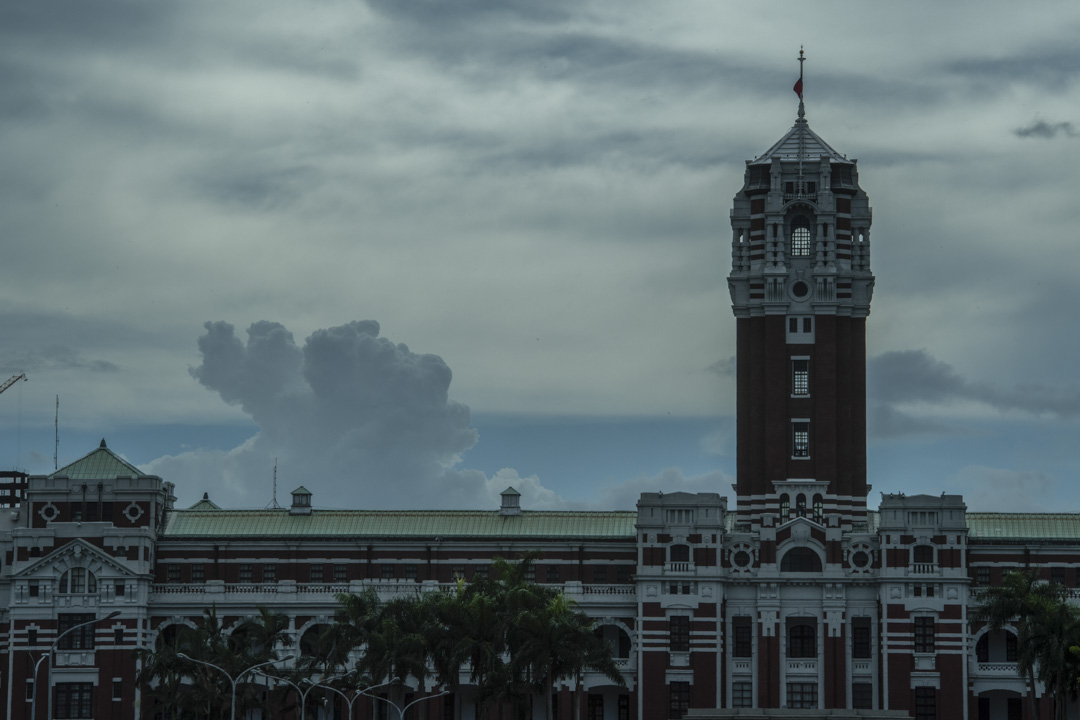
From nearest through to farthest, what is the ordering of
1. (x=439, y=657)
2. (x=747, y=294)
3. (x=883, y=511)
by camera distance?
1. (x=439, y=657)
2. (x=883, y=511)
3. (x=747, y=294)

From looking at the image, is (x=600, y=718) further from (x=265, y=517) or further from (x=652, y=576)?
(x=265, y=517)

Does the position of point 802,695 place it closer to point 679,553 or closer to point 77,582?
point 679,553

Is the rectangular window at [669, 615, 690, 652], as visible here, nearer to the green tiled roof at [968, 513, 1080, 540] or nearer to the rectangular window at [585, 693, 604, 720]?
the rectangular window at [585, 693, 604, 720]

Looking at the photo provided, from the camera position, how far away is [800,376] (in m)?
162

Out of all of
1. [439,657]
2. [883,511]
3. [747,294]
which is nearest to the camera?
[439,657]

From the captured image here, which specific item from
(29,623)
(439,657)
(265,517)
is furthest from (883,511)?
(29,623)

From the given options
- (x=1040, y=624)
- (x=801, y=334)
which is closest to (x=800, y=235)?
(x=801, y=334)

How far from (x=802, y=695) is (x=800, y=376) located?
1001 inches

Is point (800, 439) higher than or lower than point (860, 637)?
higher

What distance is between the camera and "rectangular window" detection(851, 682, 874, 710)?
505ft

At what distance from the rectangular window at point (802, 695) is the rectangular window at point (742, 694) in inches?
115

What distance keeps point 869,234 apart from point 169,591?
63.3 meters

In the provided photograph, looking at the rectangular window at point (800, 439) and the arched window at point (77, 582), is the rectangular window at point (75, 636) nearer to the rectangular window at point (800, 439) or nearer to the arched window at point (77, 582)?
the arched window at point (77, 582)

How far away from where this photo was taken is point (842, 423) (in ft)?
531
